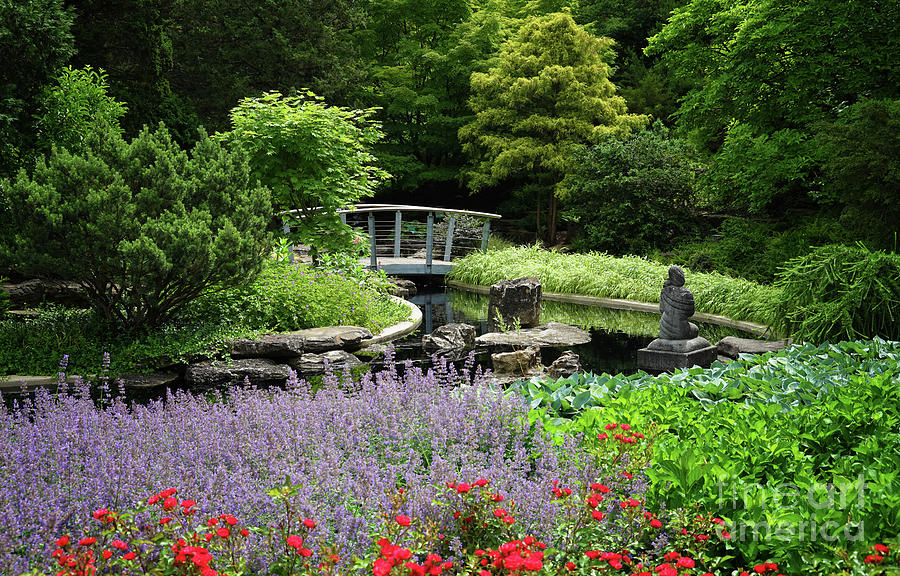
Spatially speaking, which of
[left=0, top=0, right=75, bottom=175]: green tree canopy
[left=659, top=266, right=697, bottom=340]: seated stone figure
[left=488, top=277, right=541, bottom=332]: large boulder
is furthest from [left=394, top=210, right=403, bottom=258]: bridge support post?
[left=659, top=266, right=697, bottom=340]: seated stone figure

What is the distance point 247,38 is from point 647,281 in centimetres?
1213

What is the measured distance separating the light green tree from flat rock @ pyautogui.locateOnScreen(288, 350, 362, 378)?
41.5 feet

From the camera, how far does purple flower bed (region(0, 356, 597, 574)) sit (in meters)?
2.45

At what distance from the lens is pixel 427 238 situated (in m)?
15.6

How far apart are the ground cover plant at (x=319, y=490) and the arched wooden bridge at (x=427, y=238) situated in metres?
9.34

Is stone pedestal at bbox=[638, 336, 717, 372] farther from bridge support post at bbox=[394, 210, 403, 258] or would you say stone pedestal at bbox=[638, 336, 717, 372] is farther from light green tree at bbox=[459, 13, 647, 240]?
light green tree at bbox=[459, 13, 647, 240]

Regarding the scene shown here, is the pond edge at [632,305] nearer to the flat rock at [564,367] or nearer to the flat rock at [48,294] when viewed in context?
the flat rock at [564,367]

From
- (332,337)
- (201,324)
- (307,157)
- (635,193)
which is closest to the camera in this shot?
(201,324)

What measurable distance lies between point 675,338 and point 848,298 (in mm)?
1825

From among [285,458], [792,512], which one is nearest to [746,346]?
[792,512]

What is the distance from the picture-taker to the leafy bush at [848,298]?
6.98 m

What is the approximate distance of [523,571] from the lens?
1.92 metres

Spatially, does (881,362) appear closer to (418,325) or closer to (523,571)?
(523,571)

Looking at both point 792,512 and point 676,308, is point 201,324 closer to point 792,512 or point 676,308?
point 676,308
